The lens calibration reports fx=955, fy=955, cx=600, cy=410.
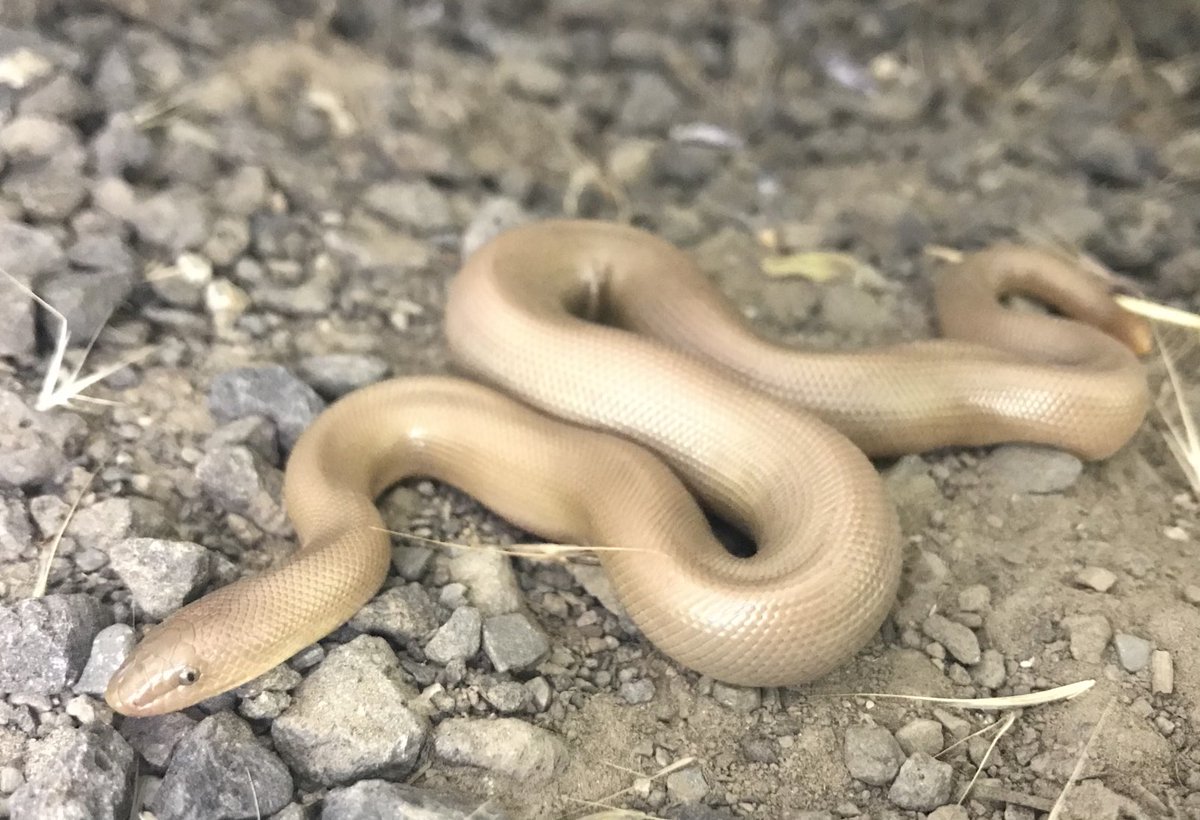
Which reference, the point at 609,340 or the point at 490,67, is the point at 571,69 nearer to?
the point at 490,67

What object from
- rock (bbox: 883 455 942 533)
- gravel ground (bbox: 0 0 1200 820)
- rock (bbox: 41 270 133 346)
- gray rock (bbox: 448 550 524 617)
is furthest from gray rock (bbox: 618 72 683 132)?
gray rock (bbox: 448 550 524 617)

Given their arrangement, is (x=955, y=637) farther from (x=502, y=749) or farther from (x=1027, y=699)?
(x=502, y=749)

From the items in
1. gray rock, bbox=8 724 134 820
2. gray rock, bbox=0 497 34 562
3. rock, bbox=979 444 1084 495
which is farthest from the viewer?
rock, bbox=979 444 1084 495

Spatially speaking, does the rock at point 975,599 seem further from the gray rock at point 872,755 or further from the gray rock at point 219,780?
the gray rock at point 219,780

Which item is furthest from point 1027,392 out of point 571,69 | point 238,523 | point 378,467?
point 571,69

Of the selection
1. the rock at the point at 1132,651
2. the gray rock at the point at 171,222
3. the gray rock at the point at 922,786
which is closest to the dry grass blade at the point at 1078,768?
the rock at the point at 1132,651

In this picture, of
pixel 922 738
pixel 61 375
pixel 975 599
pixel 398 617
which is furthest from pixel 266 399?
pixel 975 599

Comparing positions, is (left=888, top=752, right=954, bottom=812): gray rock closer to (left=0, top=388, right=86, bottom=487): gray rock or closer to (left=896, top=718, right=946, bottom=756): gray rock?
(left=896, top=718, right=946, bottom=756): gray rock
